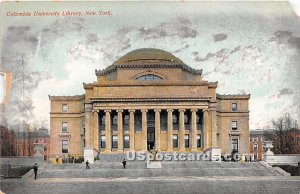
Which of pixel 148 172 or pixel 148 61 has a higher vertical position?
pixel 148 61

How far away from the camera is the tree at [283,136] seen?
18.2 meters

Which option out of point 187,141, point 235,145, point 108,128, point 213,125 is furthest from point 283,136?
point 108,128

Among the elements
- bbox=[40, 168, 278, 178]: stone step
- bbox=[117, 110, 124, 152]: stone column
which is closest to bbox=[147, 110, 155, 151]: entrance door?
bbox=[117, 110, 124, 152]: stone column

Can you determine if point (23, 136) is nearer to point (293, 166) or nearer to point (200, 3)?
point (200, 3)

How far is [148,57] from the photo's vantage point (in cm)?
1969

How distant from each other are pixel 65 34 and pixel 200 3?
3275mm

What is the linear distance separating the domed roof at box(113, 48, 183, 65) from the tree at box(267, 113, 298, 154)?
2.97m

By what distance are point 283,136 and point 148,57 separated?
4.07m

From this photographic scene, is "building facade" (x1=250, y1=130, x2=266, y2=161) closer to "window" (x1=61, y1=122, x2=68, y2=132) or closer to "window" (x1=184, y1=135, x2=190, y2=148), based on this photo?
"window" (x1=184, y1=135, x2=190, y2=148)

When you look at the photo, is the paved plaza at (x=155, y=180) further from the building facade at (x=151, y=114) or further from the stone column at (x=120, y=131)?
the stone column at (x=120, y=131)

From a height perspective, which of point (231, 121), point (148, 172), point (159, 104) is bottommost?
point (148, 172)

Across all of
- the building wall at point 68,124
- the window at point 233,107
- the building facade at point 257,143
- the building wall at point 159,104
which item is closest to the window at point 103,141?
the building wall at point 159,104

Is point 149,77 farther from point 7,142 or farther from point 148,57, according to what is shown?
point 7,142

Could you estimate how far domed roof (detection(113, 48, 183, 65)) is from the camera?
18.6m
